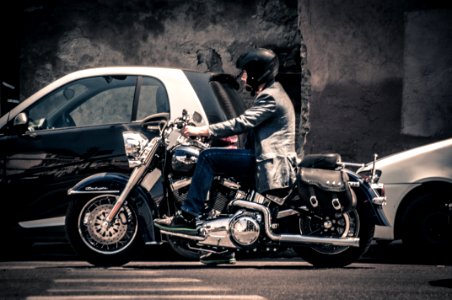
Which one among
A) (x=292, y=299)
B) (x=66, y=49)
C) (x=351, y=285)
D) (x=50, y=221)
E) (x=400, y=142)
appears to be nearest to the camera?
(x=292, y=299)

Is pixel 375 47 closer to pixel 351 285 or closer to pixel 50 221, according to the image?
pixel 50 221

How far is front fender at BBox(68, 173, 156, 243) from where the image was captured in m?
9.05

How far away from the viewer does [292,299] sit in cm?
716

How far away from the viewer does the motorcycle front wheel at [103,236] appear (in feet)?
29.8

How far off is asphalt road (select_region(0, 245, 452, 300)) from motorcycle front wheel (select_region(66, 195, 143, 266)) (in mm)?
119

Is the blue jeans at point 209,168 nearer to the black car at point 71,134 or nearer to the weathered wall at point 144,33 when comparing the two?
the black car at point 71,134

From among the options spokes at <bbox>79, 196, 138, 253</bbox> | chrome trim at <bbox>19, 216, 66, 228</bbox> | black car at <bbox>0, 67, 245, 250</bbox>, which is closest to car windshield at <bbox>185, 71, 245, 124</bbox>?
black car at <bbox>0, 67, 245, 250</bbox>

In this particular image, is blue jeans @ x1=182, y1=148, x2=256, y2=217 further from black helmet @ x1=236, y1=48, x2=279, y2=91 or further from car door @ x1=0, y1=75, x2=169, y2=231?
car door @ x1=0, y1=75, x2=169, y2=231

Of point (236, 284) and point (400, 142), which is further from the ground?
point (400, 142)

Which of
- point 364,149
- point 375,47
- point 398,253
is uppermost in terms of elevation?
point 375,47

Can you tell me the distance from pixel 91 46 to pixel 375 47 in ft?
13.8

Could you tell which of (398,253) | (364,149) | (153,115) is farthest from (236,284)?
(364,149)

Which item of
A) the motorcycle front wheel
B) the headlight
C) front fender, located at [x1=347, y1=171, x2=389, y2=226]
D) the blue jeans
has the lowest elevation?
the motorcycle front wheel

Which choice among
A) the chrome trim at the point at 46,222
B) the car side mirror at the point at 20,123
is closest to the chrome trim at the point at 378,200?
Result: the chrome trim at the point at 46,222
